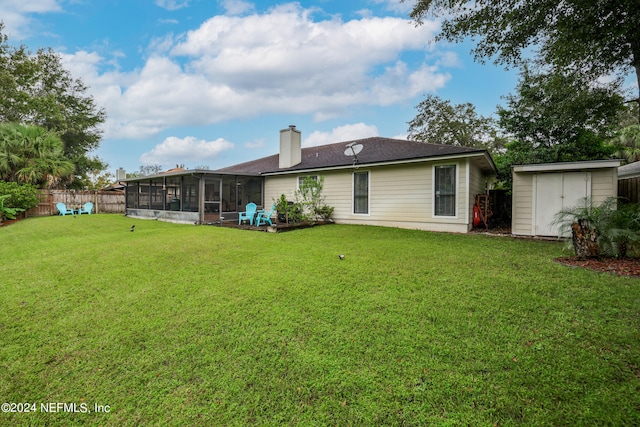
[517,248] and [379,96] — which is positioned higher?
[379,96]

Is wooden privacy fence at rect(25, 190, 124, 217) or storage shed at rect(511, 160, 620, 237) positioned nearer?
storage shed at rect(511, 160, 620, 237)

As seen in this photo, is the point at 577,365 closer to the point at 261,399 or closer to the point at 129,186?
the point at 261,399

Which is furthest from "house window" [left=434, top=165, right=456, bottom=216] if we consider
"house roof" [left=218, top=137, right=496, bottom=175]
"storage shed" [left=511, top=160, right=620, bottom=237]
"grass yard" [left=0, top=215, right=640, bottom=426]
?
"grass yard" [left=0, top=215, right=640, bottom=426]

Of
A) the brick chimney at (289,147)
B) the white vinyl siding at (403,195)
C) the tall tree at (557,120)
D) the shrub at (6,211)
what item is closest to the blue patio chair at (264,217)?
the white vinyl siding at (403,195)

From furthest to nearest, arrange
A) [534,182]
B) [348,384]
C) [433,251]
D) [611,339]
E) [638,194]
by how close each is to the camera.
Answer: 1. [638,194]
2. [534,182]
3. [433,251]
4. [611,339]
5. [348,384]

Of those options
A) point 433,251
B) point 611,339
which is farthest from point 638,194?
point 611,339

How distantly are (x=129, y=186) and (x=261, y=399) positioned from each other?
17765mm

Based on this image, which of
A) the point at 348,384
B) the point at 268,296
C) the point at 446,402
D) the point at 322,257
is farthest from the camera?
the point at 322,257

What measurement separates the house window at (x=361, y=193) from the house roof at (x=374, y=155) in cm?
59

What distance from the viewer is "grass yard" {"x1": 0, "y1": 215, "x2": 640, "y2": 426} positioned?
6.20 ft

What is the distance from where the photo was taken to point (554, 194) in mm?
7668

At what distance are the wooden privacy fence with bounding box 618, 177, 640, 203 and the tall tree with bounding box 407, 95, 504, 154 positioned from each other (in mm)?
14452

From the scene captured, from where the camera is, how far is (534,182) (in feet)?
25.8

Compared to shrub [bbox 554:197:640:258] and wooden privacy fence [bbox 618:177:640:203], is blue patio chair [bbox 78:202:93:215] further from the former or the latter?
wooden privacy fence [bbox 618:177:640:203]
